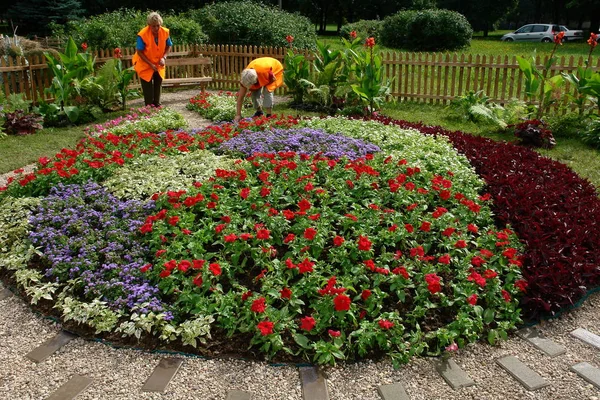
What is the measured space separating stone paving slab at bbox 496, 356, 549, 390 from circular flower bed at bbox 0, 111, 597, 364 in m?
0.23

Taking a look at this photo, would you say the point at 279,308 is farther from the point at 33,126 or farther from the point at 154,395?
the point at 33,126

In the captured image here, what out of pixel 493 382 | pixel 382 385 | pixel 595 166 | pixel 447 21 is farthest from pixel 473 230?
pixel 447 21

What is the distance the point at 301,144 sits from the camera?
6.11 metres

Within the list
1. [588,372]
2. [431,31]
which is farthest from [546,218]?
[431,31]

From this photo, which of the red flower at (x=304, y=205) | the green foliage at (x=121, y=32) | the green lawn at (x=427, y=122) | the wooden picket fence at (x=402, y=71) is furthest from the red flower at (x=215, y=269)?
the green foliage at (x=121, y=32)

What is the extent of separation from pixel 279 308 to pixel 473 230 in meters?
1.72

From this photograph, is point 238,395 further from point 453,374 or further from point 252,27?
point 252,27

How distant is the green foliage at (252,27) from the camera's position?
18.5 meters

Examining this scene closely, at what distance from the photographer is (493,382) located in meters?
3.24

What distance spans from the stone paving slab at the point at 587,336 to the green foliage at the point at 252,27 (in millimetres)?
15871

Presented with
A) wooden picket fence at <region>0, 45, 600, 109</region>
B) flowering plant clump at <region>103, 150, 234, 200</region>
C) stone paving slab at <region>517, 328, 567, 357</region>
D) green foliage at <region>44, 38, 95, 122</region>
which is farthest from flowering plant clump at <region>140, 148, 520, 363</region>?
wooden picket fence at <region>0, 45, 600, 109</region>

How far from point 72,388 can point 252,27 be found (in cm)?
1711

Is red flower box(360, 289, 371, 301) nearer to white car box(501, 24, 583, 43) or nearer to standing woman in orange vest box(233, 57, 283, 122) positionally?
standing woman in orange vest box(233, 57, 283, 122)

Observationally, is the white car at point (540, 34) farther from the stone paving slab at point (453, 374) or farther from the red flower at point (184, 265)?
the red flower at point (184, 265)
